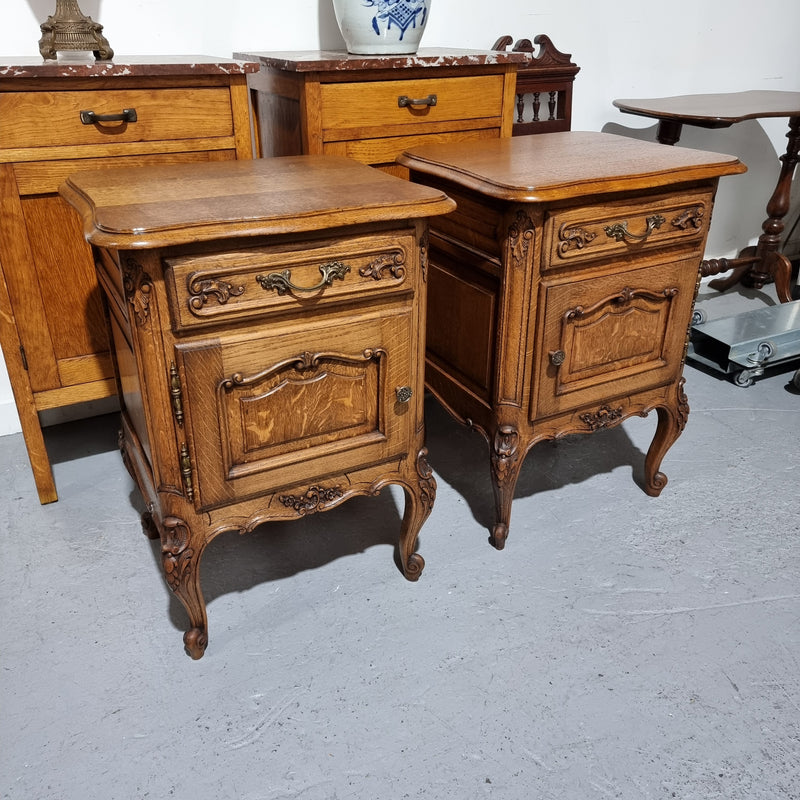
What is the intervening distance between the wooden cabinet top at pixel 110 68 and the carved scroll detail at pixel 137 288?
74 cm

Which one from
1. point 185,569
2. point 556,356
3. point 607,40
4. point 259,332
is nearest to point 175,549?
point 185,569

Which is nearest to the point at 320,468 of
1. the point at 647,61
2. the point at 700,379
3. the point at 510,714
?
the point at 510,714

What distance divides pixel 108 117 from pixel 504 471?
125 centimetres

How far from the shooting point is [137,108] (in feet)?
5.92

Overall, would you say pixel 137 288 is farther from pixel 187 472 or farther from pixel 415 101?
pixel 415 101

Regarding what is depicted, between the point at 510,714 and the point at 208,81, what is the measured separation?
1593mm

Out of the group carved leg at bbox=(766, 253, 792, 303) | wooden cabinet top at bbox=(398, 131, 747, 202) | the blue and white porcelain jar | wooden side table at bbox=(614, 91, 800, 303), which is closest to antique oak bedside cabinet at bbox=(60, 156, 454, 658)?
wooden cabinet top at bbox=(398, 131, 747, 202)

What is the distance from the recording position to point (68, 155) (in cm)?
178

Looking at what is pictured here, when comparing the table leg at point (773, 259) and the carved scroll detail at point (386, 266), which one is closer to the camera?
the carved scroll detail at point (386, 266)

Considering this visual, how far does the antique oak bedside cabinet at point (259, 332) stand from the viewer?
1270 millimetres

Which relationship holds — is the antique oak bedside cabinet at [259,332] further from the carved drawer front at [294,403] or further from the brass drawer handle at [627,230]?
the brass drawer handle at [627,230]

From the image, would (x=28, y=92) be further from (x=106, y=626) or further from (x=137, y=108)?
(x=106, y=626)

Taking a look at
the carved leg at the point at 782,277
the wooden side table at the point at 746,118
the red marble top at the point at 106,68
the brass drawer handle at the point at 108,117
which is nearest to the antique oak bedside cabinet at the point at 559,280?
the red marble top at the point at 106,68

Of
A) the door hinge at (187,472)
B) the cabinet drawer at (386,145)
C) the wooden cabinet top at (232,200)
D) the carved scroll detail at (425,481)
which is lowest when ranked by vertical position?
the carved scroll detail at (425,481)
